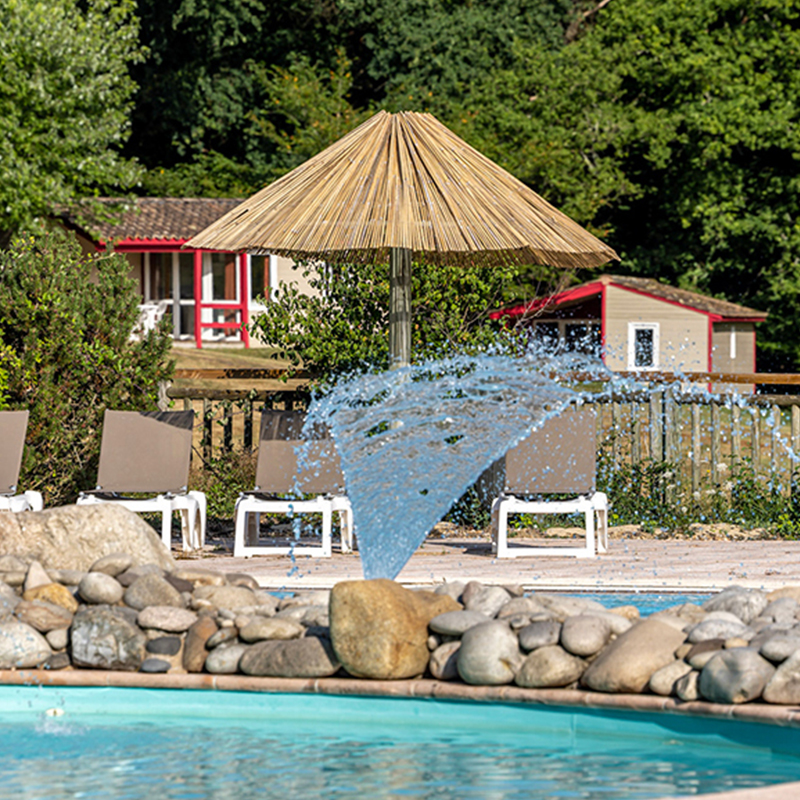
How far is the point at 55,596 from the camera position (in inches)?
202

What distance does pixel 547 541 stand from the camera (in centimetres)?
857

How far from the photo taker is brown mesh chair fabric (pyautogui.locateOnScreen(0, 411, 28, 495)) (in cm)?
802

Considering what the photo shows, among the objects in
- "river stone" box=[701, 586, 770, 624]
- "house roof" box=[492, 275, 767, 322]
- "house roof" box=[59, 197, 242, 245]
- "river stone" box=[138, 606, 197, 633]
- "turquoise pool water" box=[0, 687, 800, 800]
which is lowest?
"turquoise pool water" box=[0, 687, 800, 800]

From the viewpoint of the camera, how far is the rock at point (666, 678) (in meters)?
4.29

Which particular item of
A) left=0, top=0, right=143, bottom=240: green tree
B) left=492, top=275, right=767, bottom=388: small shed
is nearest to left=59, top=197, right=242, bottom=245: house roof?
left=0, top=0, right=143, bottom=240: green tree

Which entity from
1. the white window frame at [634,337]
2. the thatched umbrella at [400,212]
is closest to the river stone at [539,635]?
the thatched umbrella at [400,212]

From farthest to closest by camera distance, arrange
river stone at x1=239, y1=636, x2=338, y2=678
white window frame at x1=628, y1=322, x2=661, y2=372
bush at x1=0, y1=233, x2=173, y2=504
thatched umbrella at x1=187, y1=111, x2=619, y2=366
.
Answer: white window frame at x1=628, y1=322, x2=661, y2=372
bush at x1=0, y1=233, x2=173, y2=504
thatched umbrella at x1=187, y1=111, x2=619, y2=366
river stone at x1=239, y1=636, x2=338, y2=678

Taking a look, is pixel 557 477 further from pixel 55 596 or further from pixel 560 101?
pixel 560 101

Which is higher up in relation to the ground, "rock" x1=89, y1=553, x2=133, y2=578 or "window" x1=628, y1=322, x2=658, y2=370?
"window" x1=628, y1=322, x2=658, y2=370

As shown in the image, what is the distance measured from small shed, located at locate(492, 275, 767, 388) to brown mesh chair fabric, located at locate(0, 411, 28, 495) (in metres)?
21.3

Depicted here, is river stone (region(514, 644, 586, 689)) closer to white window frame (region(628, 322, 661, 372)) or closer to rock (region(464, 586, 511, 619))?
rock (region(464, 586, 511, 619))

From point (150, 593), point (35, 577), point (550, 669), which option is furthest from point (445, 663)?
point (35, 577)

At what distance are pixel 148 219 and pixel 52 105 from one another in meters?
6.40

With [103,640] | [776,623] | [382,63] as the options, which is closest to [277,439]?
[103,640]
